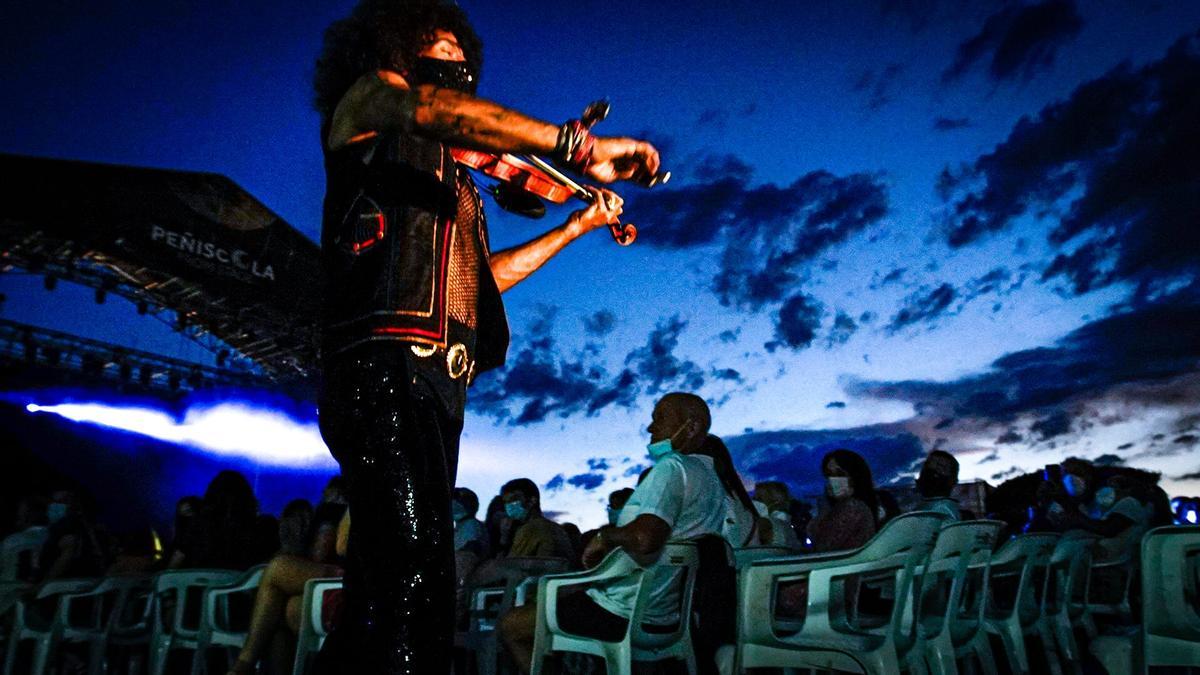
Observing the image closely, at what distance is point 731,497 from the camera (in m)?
4.93

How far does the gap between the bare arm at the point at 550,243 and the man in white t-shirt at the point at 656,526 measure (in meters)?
1.62

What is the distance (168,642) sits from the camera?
5.34 m

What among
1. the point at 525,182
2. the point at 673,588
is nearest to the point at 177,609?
the point at 673,588

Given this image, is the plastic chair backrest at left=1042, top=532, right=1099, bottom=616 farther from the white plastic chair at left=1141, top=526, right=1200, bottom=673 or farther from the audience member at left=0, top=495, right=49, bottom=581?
the audience member at left=0, top=495, right=49, bottom=581

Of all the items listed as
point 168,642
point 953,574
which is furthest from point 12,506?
point 953,574

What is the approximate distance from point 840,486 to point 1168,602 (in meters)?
2.96

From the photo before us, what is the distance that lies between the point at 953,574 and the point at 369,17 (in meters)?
3.35

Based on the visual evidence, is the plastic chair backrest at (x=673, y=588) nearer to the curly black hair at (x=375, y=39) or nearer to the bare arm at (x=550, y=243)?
the bare arm at (x=550, y=243)

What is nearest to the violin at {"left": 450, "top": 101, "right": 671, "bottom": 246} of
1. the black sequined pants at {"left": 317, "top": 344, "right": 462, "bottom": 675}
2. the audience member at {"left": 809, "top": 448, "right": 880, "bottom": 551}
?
the black sequined pants at {"left": 317, "top": 344, "right": 462, "bottom": 675}

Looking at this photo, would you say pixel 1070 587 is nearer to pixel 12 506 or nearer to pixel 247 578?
pixel 247 578

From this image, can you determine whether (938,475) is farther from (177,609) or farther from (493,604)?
(177,609)

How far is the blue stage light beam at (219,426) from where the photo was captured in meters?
20.6

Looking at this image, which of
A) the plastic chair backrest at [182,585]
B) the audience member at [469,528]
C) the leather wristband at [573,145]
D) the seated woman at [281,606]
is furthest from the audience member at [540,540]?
the leather wristband at [573,145]

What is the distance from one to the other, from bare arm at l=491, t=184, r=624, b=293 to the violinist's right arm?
634 millimetres
